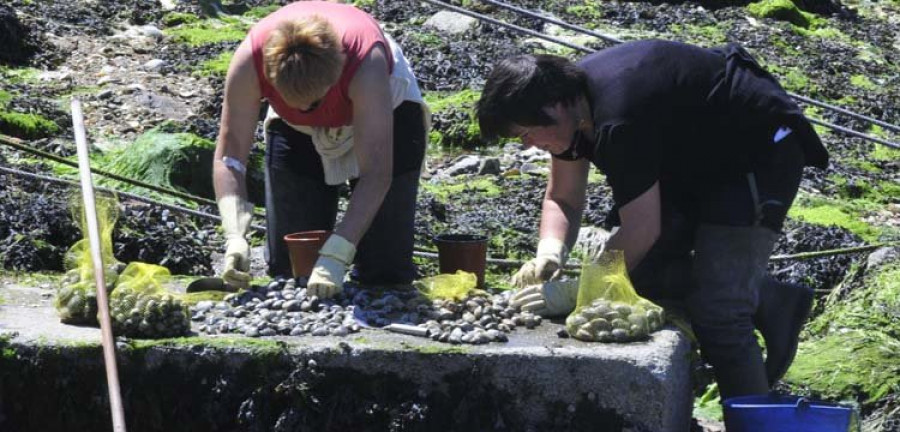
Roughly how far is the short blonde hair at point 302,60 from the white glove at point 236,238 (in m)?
0.60

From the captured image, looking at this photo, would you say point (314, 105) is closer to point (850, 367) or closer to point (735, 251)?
point (735, 251)

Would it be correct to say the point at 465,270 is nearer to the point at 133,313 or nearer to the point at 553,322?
the point at 553,322

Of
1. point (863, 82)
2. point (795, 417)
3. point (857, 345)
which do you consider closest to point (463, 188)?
point (857, 345)

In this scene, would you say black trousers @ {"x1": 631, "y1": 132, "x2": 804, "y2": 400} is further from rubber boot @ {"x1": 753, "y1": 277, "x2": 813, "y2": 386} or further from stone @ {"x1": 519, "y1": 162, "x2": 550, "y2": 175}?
stone @ {"x1": 519, "y1": 162, "x2": 550, "y2": 175}

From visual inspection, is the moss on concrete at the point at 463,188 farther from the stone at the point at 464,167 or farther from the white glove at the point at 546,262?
the white glove at the point at 546,262

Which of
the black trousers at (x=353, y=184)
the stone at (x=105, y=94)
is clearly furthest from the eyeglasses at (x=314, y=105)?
the stone at (x=105, y=94)

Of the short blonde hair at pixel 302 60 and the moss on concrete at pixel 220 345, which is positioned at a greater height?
the short blonde hair at pixel 302 60

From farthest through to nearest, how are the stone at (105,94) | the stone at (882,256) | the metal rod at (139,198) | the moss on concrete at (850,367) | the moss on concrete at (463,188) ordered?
the stone at (105,94)
the moss on concrete at (463,188)
the metal rod at (139,198)
the stone at (882,256)
the moss on concrete at (850,367)

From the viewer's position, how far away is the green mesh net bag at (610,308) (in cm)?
469

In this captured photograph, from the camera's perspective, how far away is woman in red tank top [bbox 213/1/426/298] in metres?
4.77

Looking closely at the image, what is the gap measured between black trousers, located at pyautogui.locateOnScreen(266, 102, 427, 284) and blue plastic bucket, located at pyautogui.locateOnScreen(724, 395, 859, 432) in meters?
1.64

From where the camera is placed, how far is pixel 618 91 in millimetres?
4508

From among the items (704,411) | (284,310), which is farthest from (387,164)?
(704,411)

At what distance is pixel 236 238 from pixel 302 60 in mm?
818
